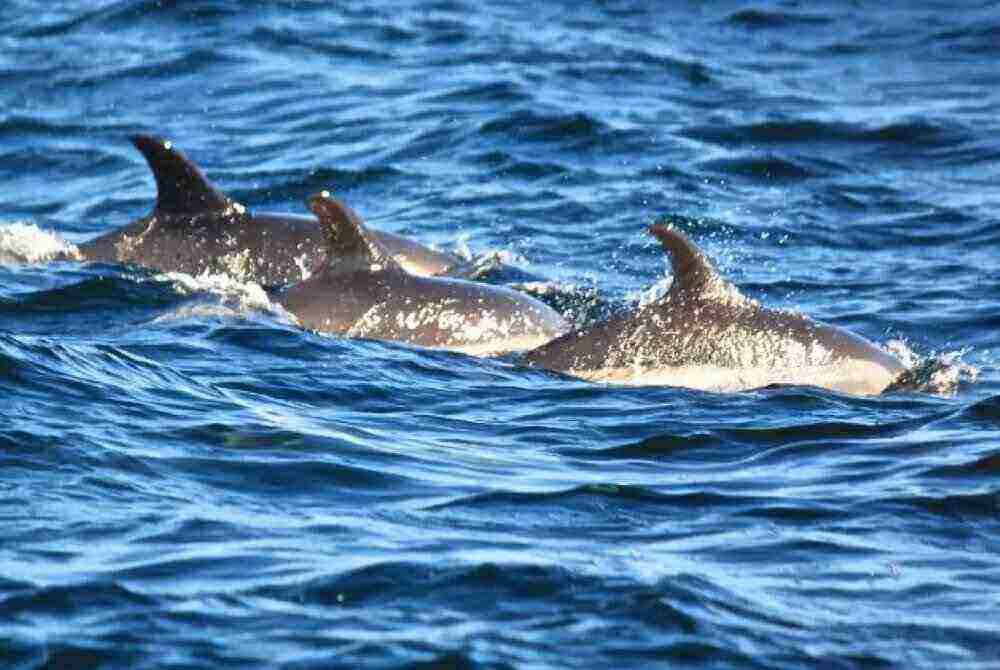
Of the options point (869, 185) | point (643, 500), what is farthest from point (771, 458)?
point (869, 185)

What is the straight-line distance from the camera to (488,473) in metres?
9.45

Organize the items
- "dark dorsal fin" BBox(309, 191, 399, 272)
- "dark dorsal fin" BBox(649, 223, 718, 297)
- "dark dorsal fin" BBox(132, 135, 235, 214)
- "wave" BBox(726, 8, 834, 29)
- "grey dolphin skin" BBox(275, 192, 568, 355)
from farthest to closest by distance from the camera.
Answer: "wave" BBox(726, 8, 834, 29) → "dark dorsal fin" BBox(132, 135, 235, 214) → "grey dolphin skin" BBox(275, 192, 568, 355) → "dark dorsal fin" BBox(309, 191, 399, 272) → "dark dorsal fin" BBox(649, 223, 718, 297)

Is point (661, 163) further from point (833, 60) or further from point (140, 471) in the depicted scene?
point (140, 471)

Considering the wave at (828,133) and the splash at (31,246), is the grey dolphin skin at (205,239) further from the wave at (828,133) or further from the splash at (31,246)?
the wave at (828,133)

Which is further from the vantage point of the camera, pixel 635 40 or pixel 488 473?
pixel 635 40

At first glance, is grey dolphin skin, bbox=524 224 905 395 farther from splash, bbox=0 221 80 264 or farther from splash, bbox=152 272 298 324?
splash, bbox=0 221 80 264

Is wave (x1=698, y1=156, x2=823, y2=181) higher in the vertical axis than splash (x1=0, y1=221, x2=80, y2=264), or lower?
lower

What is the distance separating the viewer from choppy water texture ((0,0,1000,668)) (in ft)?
24.1

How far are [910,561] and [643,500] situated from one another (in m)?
1.28

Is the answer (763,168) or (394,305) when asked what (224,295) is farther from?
(763,168)

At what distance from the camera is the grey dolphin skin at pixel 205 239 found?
14.7 metres

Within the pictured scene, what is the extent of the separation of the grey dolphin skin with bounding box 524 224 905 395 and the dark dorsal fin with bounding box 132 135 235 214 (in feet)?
12.2

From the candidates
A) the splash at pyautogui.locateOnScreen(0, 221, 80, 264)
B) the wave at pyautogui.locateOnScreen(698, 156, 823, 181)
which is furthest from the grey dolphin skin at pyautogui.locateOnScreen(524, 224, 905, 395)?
the wave at pyautogui.locateOnScreen(698, 156, 823, 181)

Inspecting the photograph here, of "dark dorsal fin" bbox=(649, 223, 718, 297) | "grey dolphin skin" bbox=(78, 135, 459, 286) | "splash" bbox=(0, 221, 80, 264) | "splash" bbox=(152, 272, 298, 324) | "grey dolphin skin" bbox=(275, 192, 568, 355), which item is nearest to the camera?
"dark dorsal fin" bbox=(649, 223, 718, 297)
